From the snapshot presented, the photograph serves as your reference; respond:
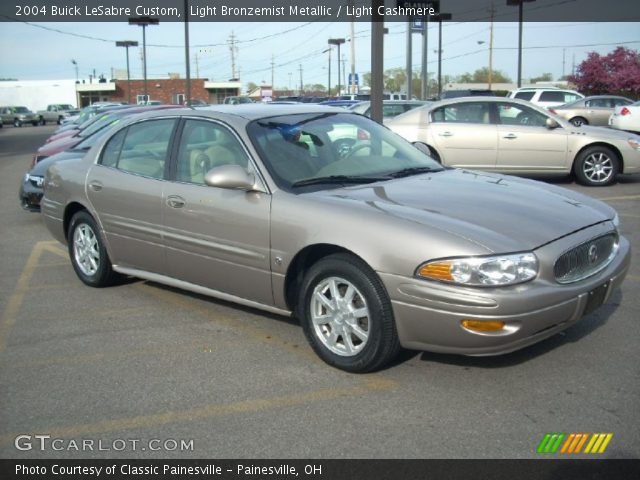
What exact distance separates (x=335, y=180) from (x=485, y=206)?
1049 mm

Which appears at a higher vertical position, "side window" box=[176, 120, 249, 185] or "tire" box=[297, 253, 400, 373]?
"side window" box=[176, 120, 249, 185]

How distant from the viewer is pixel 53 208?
6.51 meters

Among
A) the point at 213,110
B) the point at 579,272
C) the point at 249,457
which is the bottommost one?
the point at 249,457

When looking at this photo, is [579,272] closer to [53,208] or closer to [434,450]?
[434,450]

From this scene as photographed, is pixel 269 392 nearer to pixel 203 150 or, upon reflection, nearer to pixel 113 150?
pixel 203 150

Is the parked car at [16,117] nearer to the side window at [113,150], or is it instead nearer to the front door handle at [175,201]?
the side window at [113,150]

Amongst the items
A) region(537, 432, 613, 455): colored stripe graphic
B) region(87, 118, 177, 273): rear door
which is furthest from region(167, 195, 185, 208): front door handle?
region(537, 432, 613, 455): colored stripe graphic

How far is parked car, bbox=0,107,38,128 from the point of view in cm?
6191

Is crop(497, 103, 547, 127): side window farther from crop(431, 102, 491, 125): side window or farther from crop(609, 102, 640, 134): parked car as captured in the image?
crop(609, 102, 640, 134): parked car

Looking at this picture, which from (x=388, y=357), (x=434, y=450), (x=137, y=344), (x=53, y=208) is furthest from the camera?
(x=53, y=208)

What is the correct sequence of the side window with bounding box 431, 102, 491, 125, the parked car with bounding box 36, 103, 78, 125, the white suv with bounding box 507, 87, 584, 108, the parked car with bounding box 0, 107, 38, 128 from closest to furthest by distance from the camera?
Answer: the side window with bounding box 431, 102, 491, 125 < the white suv with bounding box 507, 87, 584, 108 < the parked car with bounding box 0, 107, 38, 128 < the parked car with bounding box 36, 103, 78, 125

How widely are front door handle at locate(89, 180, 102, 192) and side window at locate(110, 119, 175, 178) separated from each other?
23 centimetres

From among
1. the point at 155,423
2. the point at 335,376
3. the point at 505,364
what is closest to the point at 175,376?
the point at 155,423

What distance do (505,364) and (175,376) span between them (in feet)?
6.53
